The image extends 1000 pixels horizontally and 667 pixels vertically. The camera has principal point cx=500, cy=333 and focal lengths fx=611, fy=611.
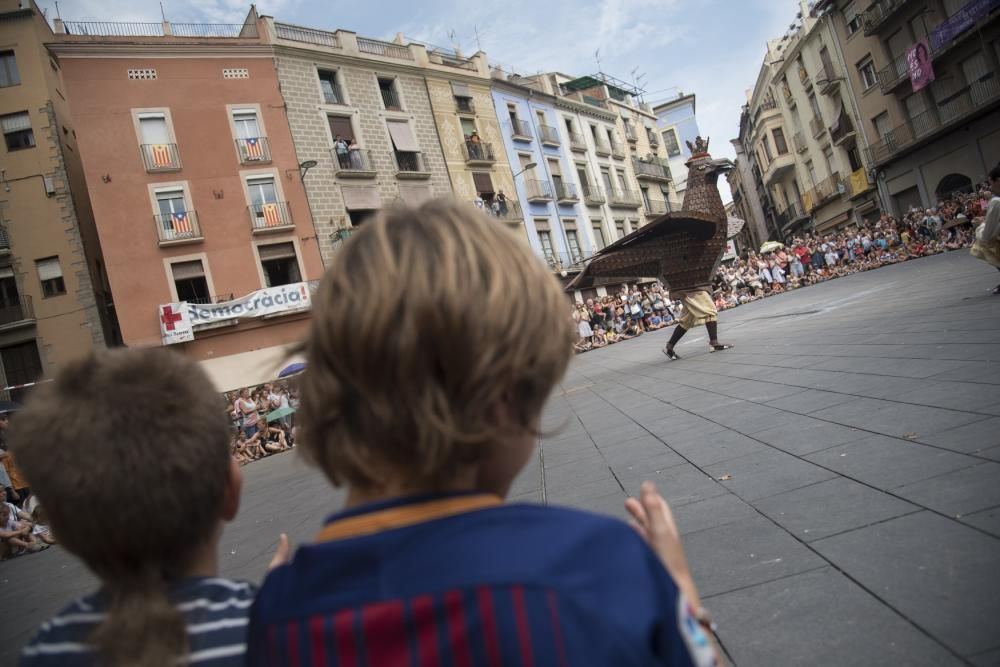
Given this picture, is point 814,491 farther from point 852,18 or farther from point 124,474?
point 852,18

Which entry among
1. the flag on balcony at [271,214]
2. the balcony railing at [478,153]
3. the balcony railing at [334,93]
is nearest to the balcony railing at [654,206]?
the balcony railing at [478,153]

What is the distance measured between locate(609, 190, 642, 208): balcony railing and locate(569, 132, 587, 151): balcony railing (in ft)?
12.4

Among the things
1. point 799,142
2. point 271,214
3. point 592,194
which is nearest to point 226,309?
point 271,214

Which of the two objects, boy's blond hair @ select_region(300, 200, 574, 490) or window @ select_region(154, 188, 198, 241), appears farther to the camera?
window @ select_region(154, 188, 198, 241)

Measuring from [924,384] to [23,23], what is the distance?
31.5 metres

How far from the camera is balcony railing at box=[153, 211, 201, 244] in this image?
21.4 meters

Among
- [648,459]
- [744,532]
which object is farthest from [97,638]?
[648,459]

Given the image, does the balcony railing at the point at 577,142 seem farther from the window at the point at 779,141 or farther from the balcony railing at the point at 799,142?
the window at the point at 779,141

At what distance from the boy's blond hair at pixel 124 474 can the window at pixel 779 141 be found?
49428 millimetres

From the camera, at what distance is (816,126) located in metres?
37.3

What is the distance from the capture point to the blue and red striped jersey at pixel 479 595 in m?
0.66

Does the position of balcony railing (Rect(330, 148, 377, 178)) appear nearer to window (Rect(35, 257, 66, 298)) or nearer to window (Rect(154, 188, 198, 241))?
window (Rect(154, 188, 198, 241))

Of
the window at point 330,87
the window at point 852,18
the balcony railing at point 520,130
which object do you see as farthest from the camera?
the balcony railing at point 520,130

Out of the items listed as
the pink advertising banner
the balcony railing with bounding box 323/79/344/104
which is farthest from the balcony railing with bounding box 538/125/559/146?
the pink advertising banner
